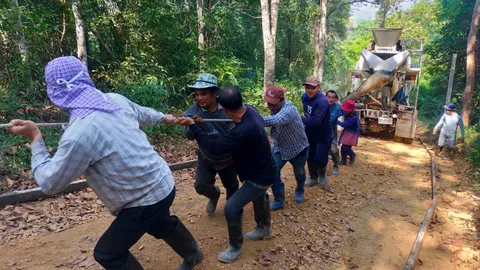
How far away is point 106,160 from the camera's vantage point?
215 cm

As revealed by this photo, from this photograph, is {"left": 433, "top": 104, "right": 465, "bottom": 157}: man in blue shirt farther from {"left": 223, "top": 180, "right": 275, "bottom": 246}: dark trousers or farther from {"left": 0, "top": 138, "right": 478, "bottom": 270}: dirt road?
{"left": 223, "top": 180, "right": 275, "bottom": 246}: dark trousers

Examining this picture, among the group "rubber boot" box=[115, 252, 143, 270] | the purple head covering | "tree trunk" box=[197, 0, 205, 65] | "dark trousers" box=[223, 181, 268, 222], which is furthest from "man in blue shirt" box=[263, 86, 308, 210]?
"tree trunk" box=[197, 0, 205, 65]

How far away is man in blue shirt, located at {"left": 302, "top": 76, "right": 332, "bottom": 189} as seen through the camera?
5016 millimetres

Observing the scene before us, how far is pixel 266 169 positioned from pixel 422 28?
33.1m

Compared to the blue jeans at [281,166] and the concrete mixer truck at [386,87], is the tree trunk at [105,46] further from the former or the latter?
the concrete mixer truck at [386,87]

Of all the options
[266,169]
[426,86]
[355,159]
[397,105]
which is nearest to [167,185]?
[266,169]

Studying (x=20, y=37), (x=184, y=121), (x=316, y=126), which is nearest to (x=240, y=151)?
(x=184, y=121)

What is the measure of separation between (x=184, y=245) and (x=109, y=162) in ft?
3.99

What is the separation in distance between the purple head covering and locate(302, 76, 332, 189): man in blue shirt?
11.6ft

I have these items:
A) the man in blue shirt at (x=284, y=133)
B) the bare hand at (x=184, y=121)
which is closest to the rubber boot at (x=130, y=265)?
the bare hand at (x=184, y=121)

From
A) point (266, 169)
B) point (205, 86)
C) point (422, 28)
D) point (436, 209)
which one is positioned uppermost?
point (422, 28)

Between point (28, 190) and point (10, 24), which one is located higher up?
point (10, 24)

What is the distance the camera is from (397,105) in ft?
36.4

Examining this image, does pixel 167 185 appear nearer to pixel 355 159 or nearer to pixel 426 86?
pixel 355 159
